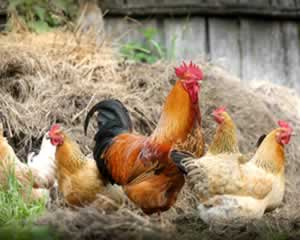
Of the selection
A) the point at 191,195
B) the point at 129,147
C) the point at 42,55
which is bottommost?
the point at 191,195

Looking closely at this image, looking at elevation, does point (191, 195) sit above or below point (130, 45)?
below

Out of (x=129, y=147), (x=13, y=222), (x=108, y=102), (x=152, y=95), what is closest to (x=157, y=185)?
(x=129, y=147)

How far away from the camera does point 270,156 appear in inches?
279

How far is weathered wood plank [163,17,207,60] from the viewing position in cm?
1023

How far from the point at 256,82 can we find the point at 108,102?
2903mm

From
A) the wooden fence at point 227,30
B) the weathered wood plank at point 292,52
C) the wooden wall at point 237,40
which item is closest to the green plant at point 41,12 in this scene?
the wooden fence at point 227,30

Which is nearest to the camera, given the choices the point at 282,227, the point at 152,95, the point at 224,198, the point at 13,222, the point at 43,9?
the point at 13,222

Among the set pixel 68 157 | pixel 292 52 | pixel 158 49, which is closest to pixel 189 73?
pixel 68 157

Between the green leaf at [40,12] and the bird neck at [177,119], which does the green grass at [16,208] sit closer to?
the bird neck at [177,119]

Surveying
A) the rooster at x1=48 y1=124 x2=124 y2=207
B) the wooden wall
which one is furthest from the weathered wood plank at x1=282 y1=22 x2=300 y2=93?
the rooster at x1=48 y1=124 x2=124 y2=207

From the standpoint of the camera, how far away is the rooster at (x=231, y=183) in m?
6.71

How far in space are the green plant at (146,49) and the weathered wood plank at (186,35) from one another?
0.57 ft

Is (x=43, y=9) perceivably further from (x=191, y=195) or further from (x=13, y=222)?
(x=13, y=222)

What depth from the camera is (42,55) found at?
9094mm
